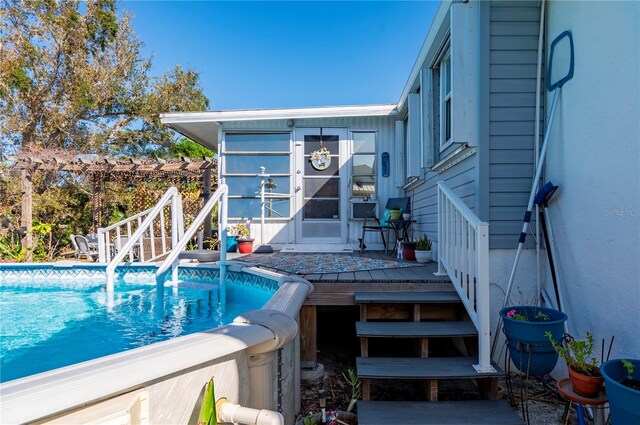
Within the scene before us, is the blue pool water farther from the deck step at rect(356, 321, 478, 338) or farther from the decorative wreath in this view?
the decorative wreath

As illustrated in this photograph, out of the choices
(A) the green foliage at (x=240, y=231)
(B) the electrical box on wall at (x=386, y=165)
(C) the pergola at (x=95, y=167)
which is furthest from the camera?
(C) the pergola at (x=95, y=167)

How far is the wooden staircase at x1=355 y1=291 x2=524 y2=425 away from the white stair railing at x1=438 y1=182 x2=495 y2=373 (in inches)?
5.0

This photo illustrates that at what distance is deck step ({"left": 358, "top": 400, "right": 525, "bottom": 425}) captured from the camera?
1689 millimetres

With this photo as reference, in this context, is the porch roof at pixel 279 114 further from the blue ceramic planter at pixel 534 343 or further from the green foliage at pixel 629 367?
the green foliage at pixel 629 367

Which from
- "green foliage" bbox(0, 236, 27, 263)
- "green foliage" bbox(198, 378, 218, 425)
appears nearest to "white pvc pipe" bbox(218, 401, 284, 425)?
"green foliage" bbox(198, 378, 218, 425)

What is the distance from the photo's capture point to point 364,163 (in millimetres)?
5863

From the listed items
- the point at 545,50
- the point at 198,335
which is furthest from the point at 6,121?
the point at 545,50

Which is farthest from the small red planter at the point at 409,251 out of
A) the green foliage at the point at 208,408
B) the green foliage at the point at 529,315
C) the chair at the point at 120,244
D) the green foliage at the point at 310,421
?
the chair at the point at 120,244

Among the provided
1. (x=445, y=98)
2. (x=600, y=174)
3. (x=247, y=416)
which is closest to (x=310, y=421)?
(x=247, y=416)

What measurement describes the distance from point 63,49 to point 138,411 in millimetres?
11834

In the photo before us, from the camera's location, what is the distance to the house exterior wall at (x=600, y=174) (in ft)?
5.89

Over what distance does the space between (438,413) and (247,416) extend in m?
1.15

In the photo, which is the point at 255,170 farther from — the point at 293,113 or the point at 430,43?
the point at 430,43

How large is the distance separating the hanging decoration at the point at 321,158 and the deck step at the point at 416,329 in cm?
387
